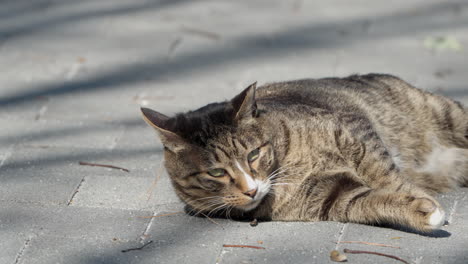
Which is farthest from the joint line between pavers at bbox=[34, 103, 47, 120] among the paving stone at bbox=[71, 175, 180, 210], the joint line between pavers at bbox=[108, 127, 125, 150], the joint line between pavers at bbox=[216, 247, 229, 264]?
the joint line between pavers at bbox=[216, 247, 229, 264]

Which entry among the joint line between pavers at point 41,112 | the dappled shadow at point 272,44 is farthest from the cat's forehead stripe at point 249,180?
the dappled shadow at point 272,44

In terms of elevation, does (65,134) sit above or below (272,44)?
below

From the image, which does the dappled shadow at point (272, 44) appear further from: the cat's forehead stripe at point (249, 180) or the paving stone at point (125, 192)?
the cat's forehead stripe at point (249, 180)

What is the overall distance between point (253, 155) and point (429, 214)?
0.87 m

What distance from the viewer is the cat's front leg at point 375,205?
11.1 feet

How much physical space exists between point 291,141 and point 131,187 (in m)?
0.92

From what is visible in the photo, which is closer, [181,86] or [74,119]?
[74,119]

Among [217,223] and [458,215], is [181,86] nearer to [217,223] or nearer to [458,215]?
[217,223]

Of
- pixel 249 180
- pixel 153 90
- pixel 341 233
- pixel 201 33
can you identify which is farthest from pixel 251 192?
pixel 201 33

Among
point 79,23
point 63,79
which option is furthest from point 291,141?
point 79,23

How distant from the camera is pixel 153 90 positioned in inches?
214

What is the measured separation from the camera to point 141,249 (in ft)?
11.3

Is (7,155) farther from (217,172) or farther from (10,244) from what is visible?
(217,172)

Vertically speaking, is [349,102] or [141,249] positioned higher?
[349,102]
